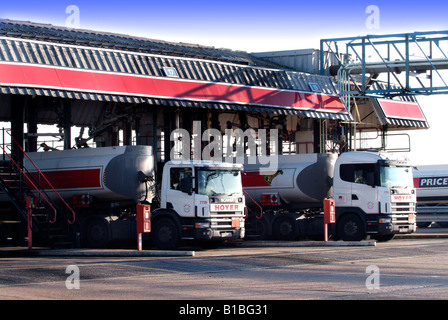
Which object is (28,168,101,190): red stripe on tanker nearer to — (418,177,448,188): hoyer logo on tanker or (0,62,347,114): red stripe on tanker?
(0,62,347,114): red stripe on tanker

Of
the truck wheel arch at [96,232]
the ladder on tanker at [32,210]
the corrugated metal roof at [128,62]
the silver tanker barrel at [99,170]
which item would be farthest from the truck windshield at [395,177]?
the ladder on tanker at [32,210]

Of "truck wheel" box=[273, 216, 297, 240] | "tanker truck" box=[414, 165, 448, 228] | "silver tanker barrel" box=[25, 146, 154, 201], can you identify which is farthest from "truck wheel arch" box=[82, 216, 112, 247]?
"tanker truck" box=[414, 165, 448, 228]

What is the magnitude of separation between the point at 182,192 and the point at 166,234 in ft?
5.17

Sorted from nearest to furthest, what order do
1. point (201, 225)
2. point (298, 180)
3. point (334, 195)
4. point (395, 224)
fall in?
point (201, 225) < point (395, 224) < point (334, 195) < point (298, 180)

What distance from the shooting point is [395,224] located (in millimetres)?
28828

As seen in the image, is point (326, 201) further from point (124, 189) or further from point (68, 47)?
point (68, 47)

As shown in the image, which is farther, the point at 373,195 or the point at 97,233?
the point at 373,195

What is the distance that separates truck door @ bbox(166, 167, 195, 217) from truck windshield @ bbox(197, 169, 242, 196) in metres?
0.35

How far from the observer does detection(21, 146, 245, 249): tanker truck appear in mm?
25422

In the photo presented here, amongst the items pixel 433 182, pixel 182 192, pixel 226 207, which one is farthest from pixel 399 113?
pixel 182 192

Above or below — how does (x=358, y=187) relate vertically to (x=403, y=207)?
above

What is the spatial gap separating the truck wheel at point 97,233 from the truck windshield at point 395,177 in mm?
10379

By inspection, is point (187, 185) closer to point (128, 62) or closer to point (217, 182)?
point (217, 182)
